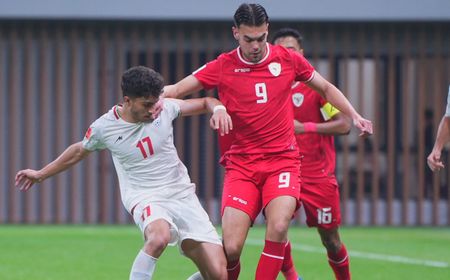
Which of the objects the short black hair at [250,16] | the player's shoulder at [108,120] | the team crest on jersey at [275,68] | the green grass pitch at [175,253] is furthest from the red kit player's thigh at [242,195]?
the green grass pitch at [175,253]

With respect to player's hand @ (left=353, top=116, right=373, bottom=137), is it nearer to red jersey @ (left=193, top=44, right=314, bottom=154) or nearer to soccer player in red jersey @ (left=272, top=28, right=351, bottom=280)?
red jersey @ (left=193, top=44, right=314, bottom=154)

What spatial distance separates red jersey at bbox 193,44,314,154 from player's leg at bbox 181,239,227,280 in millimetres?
801

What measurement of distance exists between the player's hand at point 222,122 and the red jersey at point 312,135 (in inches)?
83.1

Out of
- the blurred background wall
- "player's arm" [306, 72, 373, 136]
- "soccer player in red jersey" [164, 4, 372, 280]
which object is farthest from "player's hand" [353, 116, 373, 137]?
the blurred background wall

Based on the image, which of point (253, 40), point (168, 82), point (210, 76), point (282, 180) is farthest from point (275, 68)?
point (168, 82)

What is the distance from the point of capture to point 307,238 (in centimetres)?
1722

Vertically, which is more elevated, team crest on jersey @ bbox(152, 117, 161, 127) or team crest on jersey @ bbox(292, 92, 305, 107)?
team crest on jersey @ bbox(292, 92, 305, 107)

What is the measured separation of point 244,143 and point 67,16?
10.8 metres

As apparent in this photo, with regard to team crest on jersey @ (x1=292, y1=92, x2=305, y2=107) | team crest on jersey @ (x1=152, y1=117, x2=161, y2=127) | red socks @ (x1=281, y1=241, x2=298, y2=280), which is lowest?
red socks @ (x1=281, y1=241, x2=298, y2=280)

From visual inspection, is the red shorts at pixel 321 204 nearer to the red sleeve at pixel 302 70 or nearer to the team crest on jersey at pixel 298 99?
the team crest on jersey at pixel 298 99

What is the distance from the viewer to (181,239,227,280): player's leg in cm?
873

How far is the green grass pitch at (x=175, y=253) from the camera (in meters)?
11.8

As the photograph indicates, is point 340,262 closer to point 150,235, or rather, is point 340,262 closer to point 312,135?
point 312,135

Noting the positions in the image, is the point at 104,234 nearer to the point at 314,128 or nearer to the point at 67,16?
the point at 67,16
